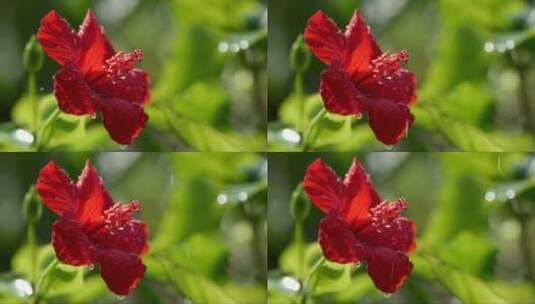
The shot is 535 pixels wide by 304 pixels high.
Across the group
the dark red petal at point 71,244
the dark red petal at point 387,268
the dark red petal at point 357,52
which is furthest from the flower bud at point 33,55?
the dark red petal at point 387,268

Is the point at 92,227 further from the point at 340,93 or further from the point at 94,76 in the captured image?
the point at 340,93

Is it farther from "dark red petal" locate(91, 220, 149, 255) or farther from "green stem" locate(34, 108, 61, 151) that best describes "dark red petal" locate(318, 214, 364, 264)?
"green stem" locate(34, 108, 61, 151)

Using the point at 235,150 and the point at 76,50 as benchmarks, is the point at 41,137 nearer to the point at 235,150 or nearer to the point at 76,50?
the point at 76,50

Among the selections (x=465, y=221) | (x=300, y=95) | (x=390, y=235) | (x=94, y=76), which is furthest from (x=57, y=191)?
(x=465, y=221)

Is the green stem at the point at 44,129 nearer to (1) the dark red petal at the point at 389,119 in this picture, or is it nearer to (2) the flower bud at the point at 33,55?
(2) the flower bud at the point at 33,55

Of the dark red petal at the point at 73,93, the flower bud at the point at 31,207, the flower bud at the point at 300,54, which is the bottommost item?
the flower bud at the point at 31,207

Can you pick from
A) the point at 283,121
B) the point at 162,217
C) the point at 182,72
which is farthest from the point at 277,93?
the point at 162,217
